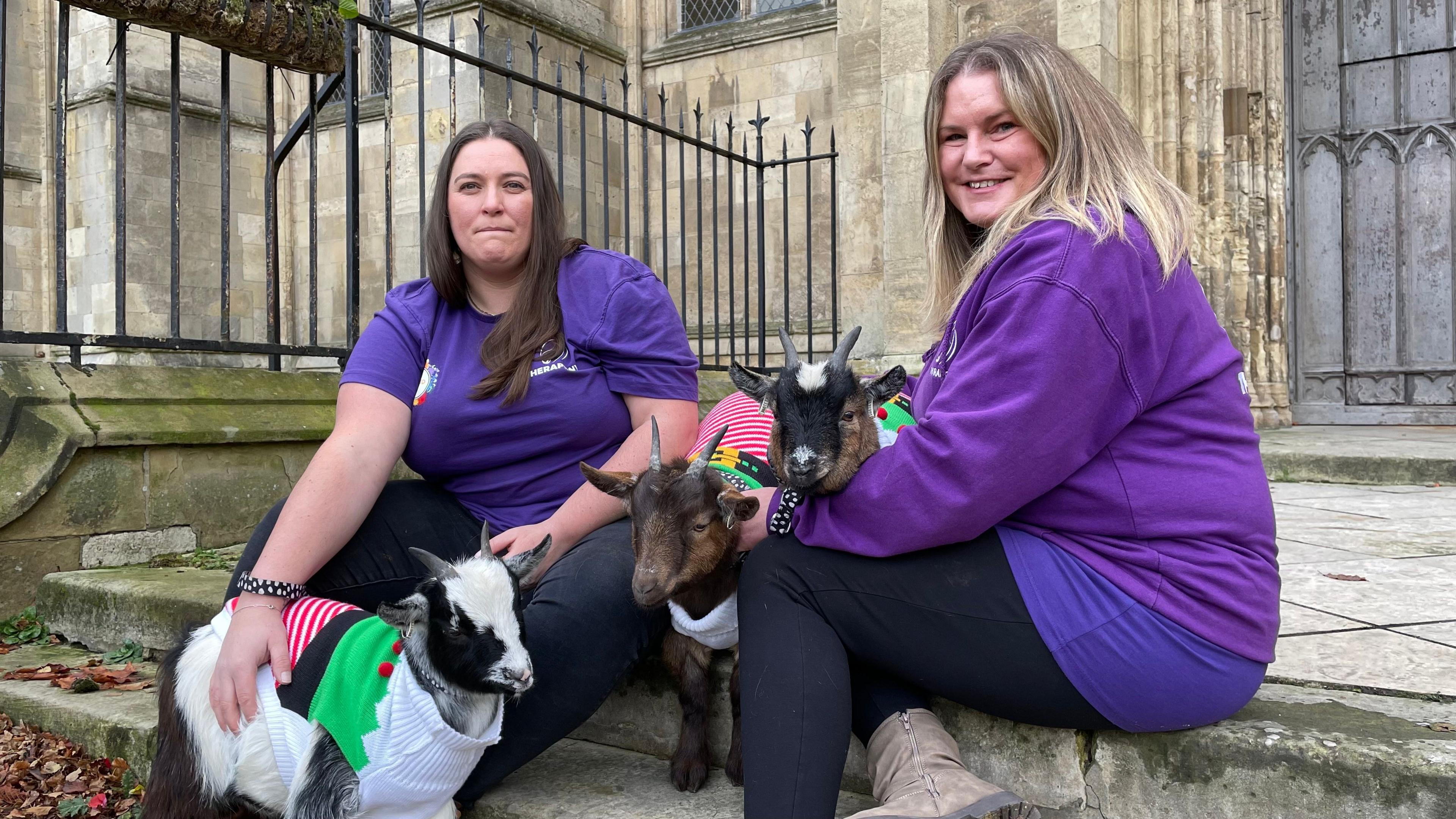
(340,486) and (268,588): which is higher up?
(340,486)

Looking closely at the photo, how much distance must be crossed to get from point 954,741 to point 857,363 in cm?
605

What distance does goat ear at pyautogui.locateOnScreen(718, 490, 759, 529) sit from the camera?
230 cm

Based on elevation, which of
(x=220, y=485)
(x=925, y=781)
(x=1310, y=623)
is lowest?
(x=925, y=781)

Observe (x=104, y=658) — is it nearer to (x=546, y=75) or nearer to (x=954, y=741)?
(x=954, y=741)

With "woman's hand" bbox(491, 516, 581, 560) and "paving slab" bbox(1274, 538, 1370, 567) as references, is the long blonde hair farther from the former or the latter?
"paving slab" bbox(1274, 538, 1370, 567)

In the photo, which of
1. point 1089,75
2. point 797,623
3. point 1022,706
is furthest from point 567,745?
point 1089,75

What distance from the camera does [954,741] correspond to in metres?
2.25

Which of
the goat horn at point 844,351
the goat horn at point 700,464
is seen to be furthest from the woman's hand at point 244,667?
the goat horn at point 844,351

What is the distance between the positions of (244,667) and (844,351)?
5.20 feet

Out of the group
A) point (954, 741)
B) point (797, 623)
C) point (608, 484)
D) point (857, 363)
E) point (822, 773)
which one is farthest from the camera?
point (857, 363)

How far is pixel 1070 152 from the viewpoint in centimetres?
210

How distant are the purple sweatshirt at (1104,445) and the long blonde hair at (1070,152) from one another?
0.06 m

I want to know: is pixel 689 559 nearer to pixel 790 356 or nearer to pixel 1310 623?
pixel 790 356

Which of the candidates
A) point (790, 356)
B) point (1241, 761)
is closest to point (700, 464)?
point (790, 356)
